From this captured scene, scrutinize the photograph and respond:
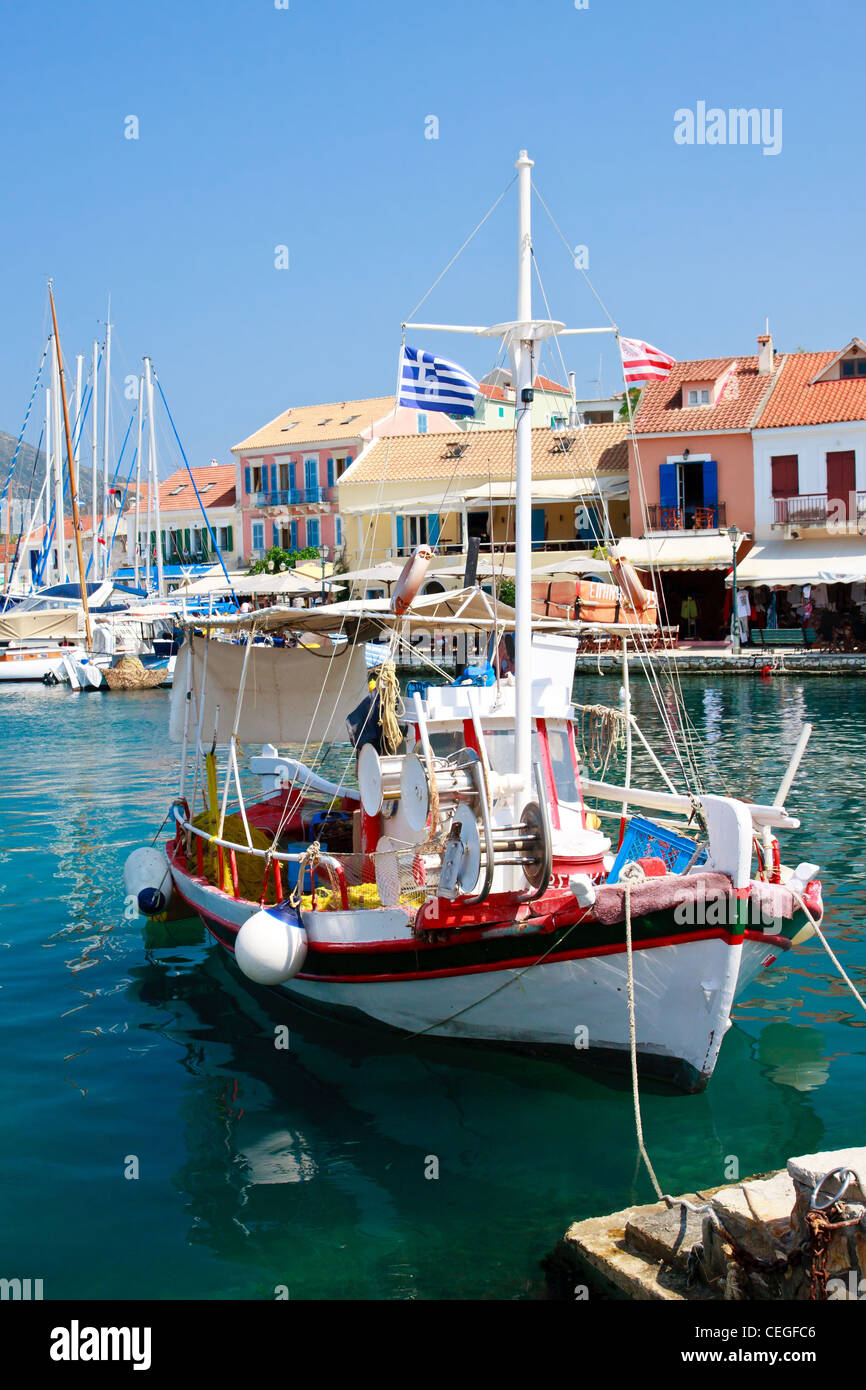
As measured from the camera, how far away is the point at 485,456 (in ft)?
162

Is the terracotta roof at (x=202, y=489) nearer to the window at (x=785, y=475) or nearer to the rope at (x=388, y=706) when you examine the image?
the window at (x=785, y=475)

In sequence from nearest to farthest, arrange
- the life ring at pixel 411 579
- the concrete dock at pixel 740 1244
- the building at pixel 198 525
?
the concrete dock at pixel 740 1244 → the life ring at pixel 411 579 → the building at pixel 198 525

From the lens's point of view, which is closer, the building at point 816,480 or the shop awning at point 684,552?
the shop awning at point 684,552

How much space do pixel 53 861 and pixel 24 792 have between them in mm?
5984

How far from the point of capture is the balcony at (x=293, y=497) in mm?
57719

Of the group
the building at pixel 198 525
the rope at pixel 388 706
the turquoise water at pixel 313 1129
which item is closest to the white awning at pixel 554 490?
the building at pixel 198 525

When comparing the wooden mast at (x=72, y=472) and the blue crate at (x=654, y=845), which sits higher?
the wooden mast at (x=72, y=472)

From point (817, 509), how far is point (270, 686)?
32.5 meters

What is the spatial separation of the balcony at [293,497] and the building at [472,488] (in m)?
4.46

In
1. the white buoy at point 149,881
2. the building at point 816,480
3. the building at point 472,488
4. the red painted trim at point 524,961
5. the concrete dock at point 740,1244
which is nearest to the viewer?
the concrete dock at point 740,1244

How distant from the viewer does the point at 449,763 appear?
28.4 ft

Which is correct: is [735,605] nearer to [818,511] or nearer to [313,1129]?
[818,511]
